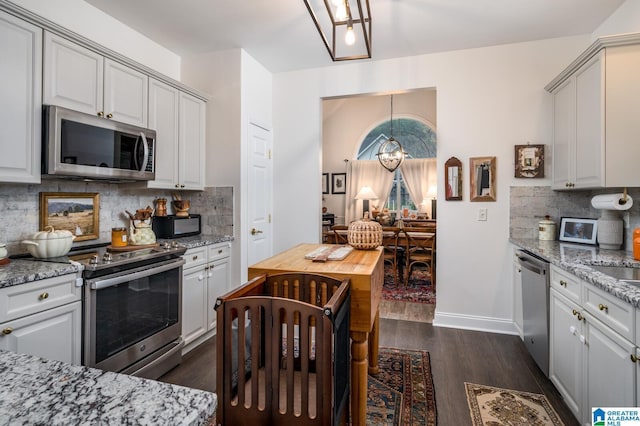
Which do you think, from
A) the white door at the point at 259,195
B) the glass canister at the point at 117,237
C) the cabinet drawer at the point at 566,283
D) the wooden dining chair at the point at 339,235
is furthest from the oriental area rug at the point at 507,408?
the wooden dining chair at the point at 339,235

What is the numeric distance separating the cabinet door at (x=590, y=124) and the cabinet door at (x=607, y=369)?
1.10m

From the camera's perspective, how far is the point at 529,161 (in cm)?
307

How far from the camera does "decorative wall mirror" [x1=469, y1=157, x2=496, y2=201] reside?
10.4 feet

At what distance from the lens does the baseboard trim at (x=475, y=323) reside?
123 inches

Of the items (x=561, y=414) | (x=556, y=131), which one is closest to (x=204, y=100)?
(x=556, y=131)

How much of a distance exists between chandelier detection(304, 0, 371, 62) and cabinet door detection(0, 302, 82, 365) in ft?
7.03

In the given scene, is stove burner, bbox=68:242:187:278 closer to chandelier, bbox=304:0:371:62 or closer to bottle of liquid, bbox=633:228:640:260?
chandelier, bbox=304:0:371:62

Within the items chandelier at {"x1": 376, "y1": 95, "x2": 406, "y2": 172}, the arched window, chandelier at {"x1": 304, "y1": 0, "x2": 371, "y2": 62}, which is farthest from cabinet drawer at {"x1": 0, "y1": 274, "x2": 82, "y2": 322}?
the arched window

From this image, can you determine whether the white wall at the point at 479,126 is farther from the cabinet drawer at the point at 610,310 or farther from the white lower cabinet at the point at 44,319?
the white lower cabinet at the point at 44,319

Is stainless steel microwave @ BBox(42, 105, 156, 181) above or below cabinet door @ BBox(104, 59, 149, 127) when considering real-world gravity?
below

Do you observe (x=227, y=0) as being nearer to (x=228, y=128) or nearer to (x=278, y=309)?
(x=228, y=128)

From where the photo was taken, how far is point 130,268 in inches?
81.5

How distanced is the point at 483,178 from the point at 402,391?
2.13 m

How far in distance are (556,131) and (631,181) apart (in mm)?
930
